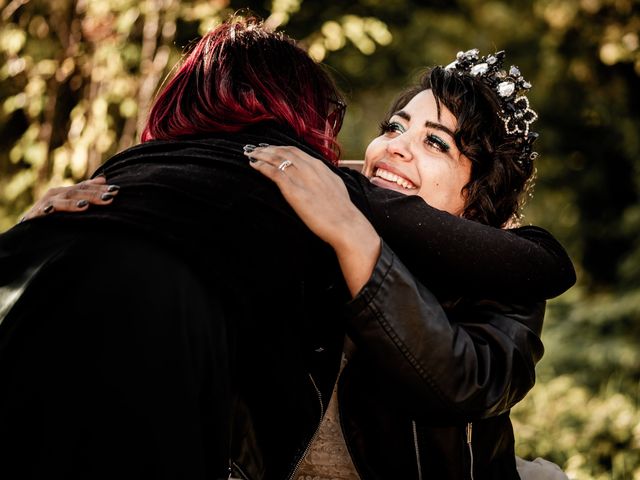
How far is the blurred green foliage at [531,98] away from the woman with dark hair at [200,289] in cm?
165

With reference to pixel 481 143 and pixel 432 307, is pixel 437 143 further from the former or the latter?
pixel 432 307

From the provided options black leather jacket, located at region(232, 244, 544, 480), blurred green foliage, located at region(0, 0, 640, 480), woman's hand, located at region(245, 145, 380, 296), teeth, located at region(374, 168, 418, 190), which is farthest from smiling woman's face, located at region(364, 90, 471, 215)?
woman's hand, located at region(245, 145, 380, 296)

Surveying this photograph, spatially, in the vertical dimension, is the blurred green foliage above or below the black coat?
below

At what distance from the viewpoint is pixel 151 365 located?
4.72 feet

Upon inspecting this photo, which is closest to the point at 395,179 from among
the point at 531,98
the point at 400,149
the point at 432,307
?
the point at 400,149

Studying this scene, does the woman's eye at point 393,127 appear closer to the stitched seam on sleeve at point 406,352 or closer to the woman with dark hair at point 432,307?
the woman with dark hair at point 432,307

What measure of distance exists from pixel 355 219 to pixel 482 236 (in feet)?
1.61

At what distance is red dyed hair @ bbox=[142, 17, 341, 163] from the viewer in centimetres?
187

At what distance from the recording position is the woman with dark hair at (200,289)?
1425 mm

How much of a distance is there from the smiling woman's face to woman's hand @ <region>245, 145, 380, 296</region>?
1.01m

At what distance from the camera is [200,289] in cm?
151

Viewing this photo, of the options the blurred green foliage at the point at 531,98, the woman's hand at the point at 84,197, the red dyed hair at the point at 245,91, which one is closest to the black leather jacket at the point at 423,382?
the red dyed hair at the point at 245,91

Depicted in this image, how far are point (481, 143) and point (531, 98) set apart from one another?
538 cm

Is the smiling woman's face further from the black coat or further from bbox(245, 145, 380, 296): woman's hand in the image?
bbox(245, 145, 380, 296): woman's hand
